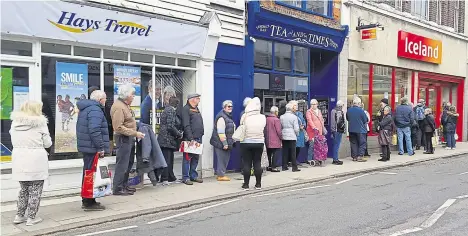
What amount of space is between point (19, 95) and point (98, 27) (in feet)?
6.04

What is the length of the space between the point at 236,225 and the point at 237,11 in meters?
6.27

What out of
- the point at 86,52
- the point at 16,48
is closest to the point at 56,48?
the point at 86,52

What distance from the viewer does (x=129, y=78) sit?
8.94m

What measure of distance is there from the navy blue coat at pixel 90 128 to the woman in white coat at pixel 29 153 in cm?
61

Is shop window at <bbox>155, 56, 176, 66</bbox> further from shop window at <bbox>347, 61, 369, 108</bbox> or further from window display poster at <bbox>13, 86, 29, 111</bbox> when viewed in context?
shop window at <bbox>347, 61, 369, 108</bbox>

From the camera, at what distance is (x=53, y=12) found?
7.36 meters

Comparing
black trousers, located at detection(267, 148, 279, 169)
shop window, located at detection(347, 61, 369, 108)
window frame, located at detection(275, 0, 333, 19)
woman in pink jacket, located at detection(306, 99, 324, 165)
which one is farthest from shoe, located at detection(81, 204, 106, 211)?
shop window, located at detection(347, 61, 369, 108)

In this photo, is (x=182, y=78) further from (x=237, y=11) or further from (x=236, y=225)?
(x=236, y=225)

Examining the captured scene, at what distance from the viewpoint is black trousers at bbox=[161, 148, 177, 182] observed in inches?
353

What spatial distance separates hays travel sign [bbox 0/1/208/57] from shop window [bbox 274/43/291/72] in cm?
302

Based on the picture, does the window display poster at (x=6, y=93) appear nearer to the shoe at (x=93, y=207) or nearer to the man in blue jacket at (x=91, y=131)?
the man in blue jacket at (x=91, y=131)

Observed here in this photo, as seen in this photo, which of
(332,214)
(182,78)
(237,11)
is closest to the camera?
(332,214)

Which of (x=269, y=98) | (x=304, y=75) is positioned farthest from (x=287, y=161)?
(x=304, y=75)

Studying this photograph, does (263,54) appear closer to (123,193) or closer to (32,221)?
(123,193)
